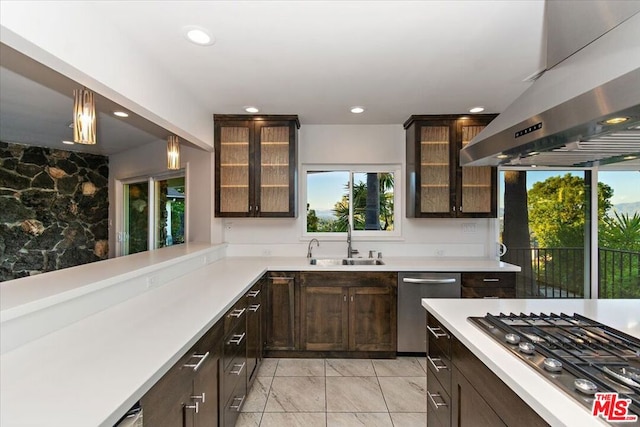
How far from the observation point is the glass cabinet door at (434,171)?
11.3ft

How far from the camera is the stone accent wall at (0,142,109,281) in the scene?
4230mm

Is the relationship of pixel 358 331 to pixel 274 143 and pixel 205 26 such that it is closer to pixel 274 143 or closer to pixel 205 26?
pixel 274 143

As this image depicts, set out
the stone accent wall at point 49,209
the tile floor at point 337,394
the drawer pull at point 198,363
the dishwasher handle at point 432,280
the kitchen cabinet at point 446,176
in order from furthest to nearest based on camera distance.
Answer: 1. the stone accent wall at point 49,209
2. the kitchen cabinet at point 446,176
3. the dishwasher handle at point 432,280
4. the tile floor at point 337,394
5. the drawer pull at point 198,363

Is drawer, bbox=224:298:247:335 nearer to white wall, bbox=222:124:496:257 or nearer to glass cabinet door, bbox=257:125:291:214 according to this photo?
glass cabinet door, bbox=257:125:291:214

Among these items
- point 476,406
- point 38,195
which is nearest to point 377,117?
point 476,406

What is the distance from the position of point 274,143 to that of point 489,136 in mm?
2340

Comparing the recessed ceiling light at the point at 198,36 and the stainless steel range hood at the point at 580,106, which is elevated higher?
the recessed ceiling light at the point at 198,36

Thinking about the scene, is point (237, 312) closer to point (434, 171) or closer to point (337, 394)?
point (337, 394)

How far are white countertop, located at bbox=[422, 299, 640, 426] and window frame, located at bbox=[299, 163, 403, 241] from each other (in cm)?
193

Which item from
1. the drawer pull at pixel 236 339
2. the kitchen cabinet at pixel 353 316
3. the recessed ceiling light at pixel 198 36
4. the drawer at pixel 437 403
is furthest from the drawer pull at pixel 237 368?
the recessed ceiling light at pixel 198 36

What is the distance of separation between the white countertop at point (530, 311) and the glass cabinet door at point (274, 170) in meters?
2.03

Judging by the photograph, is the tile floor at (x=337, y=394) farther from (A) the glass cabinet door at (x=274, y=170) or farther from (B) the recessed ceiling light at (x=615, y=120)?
(B) the recessed ceiling light at (x=615, y=120)

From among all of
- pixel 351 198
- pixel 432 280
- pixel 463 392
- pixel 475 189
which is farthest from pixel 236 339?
pixel 475 189

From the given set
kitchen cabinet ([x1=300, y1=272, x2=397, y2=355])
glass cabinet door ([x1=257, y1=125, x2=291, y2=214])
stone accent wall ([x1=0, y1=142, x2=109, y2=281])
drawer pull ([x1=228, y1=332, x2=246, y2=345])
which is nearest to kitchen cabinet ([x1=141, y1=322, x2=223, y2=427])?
drawer pull ([x1=228, y1=332, x2=246, y2=345])
